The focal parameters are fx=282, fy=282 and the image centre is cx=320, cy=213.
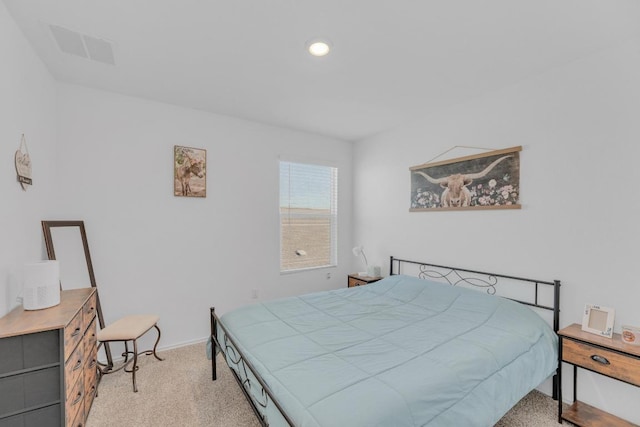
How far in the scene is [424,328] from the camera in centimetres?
213

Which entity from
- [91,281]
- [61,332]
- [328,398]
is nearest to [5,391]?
[61,332]

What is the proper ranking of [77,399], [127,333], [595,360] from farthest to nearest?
[127,333], [595,360], [77,399]

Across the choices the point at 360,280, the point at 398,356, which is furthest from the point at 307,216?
the point at 398,356

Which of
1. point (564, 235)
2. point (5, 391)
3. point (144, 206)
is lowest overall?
point (5, 391)

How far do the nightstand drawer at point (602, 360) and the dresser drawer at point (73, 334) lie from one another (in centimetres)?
326

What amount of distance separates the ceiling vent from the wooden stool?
89.5 inches

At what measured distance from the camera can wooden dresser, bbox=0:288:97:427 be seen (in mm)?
1447

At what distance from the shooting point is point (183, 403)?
221cm

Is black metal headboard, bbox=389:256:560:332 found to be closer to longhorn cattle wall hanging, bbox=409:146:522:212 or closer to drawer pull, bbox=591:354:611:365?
drawer pull, bbox=591:354:611:365

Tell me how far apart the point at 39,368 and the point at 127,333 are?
90 cm

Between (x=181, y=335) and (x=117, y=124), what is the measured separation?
7.85 feet

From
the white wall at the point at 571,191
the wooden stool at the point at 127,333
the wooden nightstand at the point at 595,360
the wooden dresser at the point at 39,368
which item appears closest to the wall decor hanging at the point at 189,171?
the wooden stool at the point at 127,333

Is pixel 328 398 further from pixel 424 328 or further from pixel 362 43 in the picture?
pixel 362 43

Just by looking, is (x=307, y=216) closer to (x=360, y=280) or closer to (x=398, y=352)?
(x=360, y=280)
